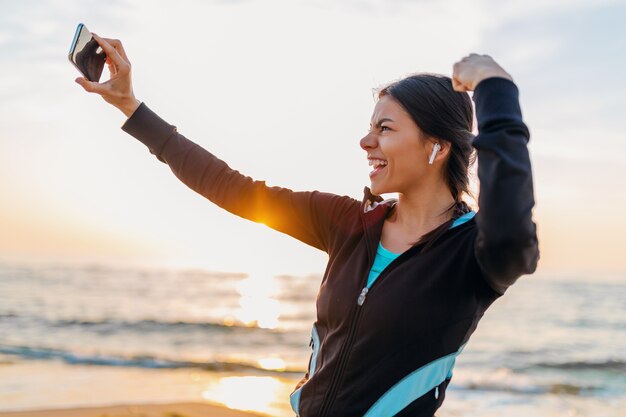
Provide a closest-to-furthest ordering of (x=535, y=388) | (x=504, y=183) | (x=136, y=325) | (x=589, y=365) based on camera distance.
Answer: (x=504, y=183)
(x=535, y=388)
(x=589, y=365)
(x=136, y=325)

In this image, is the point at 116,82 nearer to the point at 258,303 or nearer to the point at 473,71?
the point at 473,71

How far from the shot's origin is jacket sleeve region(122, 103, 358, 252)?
242 cm

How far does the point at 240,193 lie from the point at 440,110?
2.31 feet

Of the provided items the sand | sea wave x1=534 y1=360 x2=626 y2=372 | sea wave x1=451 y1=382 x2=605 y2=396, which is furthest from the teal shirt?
sea wave x1=534 y1=360 x2=626 y2=372

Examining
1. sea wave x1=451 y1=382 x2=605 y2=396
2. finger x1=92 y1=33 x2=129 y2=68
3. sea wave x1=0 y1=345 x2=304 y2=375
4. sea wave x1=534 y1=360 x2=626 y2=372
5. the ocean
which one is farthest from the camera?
sea wave x1=534 y1=360 x2=626 y2=372

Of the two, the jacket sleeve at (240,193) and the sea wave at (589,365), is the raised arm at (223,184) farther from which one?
the sea wave at (589,365)

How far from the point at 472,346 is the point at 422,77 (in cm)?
1321

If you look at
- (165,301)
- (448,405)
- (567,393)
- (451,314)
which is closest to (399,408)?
(451,314)

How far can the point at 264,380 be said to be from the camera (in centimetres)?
996

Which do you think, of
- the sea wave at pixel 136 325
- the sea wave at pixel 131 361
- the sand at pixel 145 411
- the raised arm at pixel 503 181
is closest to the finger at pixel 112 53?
the raised arm at pixel 503 181

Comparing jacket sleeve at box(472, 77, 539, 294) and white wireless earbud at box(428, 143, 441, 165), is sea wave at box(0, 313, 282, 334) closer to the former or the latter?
white wireless earbud at box(428, 143, 441, 165)

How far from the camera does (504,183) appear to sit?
174 cm

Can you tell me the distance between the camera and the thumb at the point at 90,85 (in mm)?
2324

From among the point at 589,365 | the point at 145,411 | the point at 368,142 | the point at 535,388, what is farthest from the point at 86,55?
the point at 589,365
